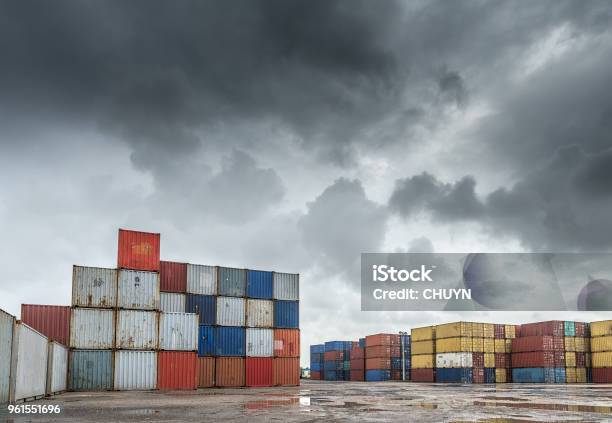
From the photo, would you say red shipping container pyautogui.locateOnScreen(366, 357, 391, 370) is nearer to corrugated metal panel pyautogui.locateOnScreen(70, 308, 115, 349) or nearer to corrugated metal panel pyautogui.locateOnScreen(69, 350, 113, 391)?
corrugated metal panel pyautogui.locateOnScreen(69, 350, 113, 391)

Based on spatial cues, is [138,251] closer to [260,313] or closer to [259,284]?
[259,284]

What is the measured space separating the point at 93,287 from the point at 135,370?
596cm

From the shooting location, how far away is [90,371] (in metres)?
34.7

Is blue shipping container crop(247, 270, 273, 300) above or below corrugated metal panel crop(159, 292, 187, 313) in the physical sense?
above

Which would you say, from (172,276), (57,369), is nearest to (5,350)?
(57,369)

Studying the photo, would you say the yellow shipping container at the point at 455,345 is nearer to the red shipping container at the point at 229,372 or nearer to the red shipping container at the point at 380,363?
the red shipping container at the point at 380,363

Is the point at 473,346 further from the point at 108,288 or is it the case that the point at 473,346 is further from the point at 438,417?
the point at 438,417

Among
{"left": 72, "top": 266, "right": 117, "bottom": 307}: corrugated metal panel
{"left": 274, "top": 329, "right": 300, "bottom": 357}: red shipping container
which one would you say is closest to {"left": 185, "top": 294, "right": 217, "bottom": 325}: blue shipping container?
{"left": 274, "top": 329, "right": 300, "bottom": 357}: red shipping container

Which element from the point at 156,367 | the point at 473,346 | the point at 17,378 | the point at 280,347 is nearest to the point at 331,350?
the point at 473,346

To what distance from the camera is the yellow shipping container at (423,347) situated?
71625 mm

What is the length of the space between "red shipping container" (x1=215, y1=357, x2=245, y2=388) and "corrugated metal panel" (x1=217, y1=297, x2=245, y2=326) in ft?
9.03

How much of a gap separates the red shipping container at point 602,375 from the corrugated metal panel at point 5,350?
6308 cm

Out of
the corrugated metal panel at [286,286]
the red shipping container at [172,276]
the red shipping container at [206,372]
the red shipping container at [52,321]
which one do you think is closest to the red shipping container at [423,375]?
the corrugated metal panel at [286,286]

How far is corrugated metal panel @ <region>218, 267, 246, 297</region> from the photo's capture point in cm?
4431
